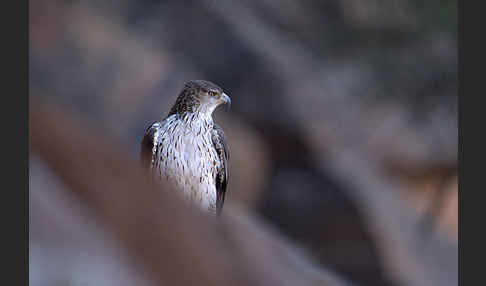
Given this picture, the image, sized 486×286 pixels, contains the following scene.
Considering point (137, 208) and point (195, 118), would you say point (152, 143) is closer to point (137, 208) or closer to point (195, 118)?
point (195, 118)

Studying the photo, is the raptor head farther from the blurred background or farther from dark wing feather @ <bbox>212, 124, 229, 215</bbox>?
the blurred background

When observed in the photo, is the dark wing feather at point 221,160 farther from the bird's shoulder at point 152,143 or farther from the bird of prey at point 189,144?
the bird's shoulder at point 152,143

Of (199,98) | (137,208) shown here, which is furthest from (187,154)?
(137,208)

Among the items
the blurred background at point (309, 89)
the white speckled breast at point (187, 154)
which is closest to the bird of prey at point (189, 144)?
the white speckled breast at point (187, 154)

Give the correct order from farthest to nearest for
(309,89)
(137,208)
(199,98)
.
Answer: (309,89) < (199,98) < (137,208)

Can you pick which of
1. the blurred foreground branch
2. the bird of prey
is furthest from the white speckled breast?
the blurred foreground branch

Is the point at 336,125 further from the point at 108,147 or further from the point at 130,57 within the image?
the point at 108,147

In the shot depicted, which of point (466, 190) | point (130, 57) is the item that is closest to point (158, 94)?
point (130, 57)
